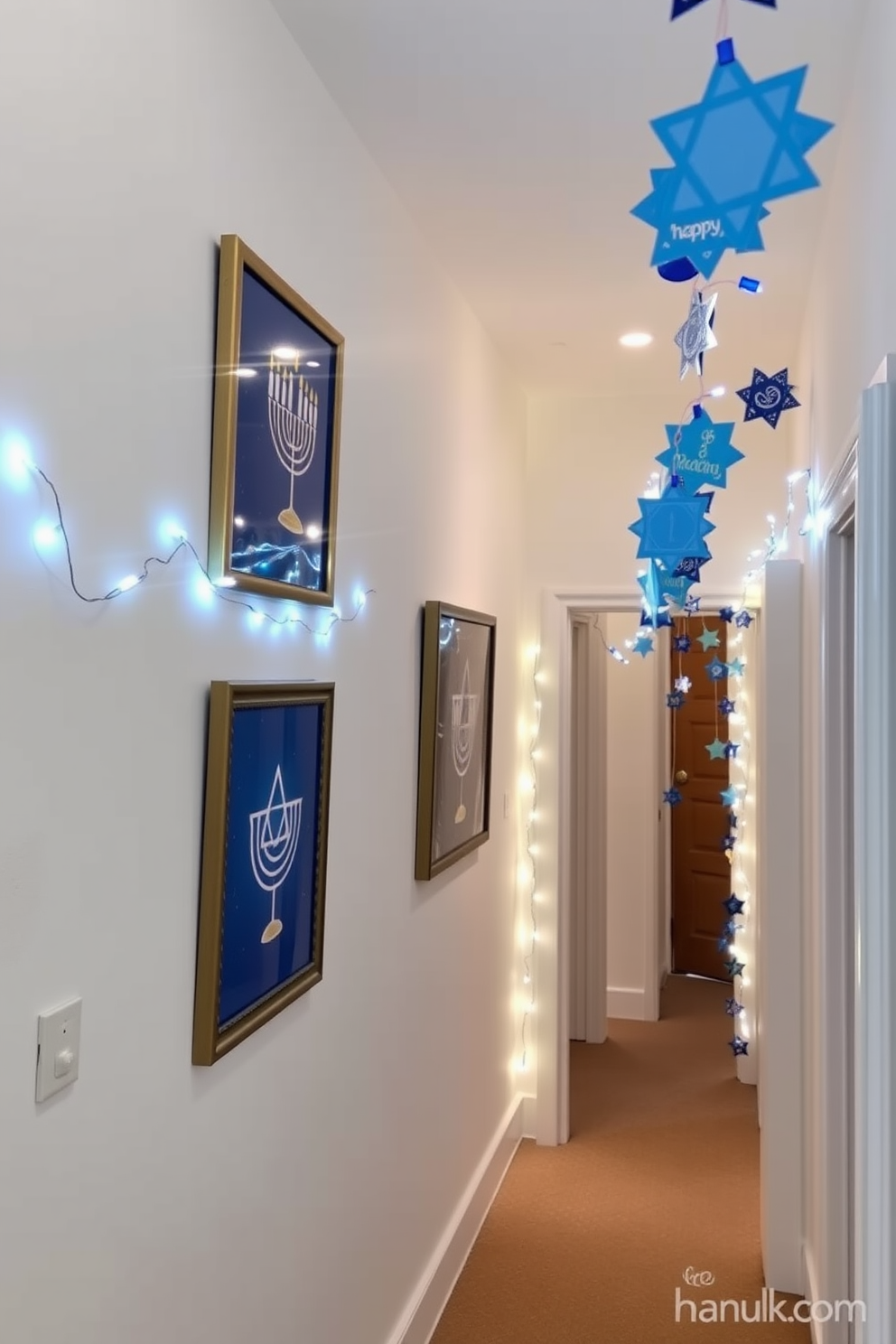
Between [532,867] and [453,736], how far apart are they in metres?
1.27

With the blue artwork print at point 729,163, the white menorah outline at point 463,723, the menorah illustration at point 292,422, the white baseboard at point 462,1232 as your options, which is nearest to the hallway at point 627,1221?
the white baseboard at point 462,1232

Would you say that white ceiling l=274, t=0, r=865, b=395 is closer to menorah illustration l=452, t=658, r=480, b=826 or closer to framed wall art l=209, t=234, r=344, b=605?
framed wall art l=209, t=234, r=344, b=605

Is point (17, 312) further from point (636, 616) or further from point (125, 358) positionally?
point (636, 616)

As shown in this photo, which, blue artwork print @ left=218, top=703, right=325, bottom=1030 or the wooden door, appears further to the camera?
the wooden door

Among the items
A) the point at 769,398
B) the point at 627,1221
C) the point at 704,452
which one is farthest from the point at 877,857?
the point at 627,1221

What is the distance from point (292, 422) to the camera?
5.58 ft

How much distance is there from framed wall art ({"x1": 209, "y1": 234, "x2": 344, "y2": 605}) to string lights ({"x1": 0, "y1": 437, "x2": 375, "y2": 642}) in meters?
0.03

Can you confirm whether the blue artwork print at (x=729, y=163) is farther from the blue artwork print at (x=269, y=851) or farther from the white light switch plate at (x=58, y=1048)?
the white light switch plate at (x=58, y=1048)

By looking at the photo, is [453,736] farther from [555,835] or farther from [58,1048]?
[58,1048]

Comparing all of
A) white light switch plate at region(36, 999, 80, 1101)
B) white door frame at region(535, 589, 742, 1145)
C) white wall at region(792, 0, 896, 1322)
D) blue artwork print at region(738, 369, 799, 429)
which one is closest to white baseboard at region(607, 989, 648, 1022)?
white door frame at region(535, 589, 742, 1145)

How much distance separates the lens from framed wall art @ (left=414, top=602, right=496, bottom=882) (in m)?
2.55

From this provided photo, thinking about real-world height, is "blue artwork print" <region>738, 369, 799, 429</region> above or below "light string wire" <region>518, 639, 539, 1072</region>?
above

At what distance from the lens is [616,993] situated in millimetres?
5316

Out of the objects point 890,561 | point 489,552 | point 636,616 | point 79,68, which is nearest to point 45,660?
point 79,68
